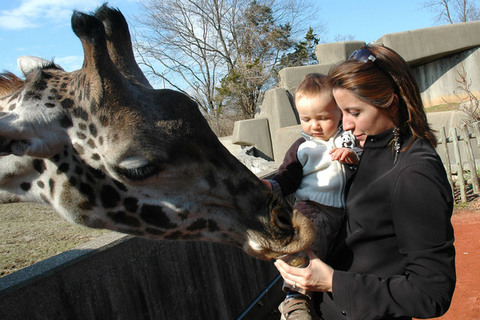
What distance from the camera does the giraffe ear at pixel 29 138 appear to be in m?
1.63

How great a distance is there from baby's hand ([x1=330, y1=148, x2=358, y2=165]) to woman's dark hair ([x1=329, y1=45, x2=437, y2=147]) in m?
0.47

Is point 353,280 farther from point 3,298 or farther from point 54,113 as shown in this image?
point 3,298

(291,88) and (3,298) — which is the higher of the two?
(291,88)

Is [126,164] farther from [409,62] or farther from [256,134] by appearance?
[409,62]

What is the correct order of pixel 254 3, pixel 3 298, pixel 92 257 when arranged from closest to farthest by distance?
pixel 3 298 < pixel 92 257 < pixel 254 3

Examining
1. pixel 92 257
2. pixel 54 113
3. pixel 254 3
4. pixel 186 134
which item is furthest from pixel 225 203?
pixel 254 3

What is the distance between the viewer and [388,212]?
1.62 meters

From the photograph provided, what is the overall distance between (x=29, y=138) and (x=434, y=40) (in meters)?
15.5

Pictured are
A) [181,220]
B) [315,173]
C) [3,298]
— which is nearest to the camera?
[181,220]

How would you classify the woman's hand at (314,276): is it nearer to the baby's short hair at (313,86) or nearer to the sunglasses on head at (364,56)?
the sunglasses on head at (364,56)

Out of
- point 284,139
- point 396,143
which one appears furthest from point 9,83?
point 284,139

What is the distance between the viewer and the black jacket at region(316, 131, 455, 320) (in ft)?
4.63

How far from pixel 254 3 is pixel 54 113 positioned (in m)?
25.5

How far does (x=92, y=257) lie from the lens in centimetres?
259
